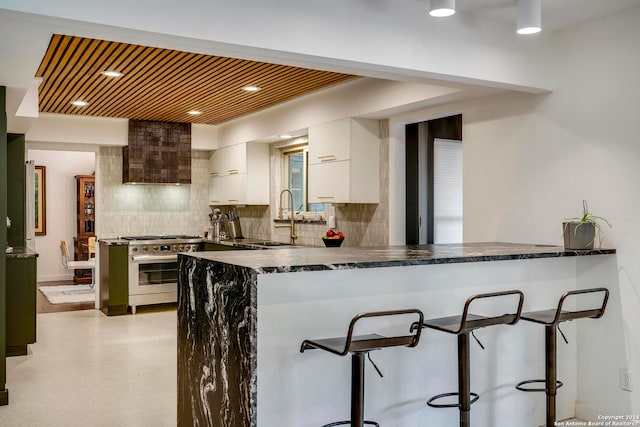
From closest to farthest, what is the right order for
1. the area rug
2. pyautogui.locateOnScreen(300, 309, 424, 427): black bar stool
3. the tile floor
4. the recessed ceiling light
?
pyautogui.locateOnScreen(300, 309, 424, 427): black bar stool, the tile floor, the recessed ceiling light, the area rug

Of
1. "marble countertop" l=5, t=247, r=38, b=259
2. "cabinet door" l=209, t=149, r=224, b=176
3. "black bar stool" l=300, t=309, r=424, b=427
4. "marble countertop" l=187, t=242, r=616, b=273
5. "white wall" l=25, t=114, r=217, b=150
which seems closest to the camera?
"black bar stool" l=300, t=309, r=424, b=427

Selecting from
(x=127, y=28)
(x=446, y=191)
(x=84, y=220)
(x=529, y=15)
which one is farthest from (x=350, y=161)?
(x=84, y=220)

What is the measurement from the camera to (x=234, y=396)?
2.63m

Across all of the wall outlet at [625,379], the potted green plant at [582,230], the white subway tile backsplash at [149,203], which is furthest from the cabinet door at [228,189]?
the wall outlet at [625,379]

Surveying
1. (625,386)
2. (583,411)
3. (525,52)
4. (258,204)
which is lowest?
(583,411)

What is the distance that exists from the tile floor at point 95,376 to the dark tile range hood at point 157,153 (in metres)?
1.88

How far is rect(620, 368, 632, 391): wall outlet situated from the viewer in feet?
11.4

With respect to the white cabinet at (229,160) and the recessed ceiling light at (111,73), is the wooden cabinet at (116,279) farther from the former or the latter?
the recessed ceiling light at (111,73)

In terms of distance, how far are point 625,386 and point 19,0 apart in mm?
3808

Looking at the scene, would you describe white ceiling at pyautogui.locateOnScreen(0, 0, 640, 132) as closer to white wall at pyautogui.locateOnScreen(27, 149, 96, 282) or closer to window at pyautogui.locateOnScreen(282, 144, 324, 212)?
window at pyautogui.locateOnScreen(282, 144, 324, 212)

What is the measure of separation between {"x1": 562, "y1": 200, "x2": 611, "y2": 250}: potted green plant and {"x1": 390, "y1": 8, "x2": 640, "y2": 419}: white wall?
6cm

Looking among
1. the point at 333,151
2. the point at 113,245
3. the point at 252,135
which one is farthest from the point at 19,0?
the point at 113,245

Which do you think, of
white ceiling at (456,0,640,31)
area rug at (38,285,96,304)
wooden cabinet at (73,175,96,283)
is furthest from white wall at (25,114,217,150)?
white ceiling at (456,0,640,31)

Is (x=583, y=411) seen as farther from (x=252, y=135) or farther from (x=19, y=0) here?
(x=252, y=135)
